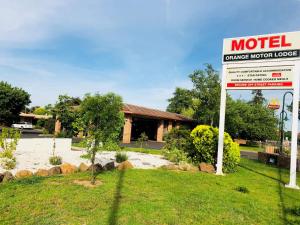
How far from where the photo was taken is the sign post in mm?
9922

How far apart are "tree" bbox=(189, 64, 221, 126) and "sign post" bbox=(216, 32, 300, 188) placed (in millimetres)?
20952

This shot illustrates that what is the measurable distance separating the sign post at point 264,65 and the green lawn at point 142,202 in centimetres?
291

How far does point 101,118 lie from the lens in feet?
27.8

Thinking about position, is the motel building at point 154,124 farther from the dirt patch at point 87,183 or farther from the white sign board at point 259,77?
the dirt patch at point 87,183

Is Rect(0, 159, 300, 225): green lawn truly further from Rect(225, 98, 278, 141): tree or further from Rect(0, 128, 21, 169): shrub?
Rect(225, 98, 278, 141): tree

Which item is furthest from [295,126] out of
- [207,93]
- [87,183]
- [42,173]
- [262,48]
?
[207,93]

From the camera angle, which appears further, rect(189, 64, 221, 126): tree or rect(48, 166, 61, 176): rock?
rect(189, 64, 221, 126): tree

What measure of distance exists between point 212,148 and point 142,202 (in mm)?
7012

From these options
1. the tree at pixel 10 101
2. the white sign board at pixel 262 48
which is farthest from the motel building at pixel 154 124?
the white sign board at pixel 262 48

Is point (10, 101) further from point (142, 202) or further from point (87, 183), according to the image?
point (142, 202)

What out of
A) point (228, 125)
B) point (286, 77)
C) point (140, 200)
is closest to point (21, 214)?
point (140, 200)

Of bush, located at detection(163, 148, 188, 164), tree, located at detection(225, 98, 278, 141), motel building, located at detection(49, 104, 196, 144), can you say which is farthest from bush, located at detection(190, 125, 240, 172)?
tree, located at detection(225, 98, 278, 141)

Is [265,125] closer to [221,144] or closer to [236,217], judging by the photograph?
[221,144]

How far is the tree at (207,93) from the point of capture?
32281 mm
